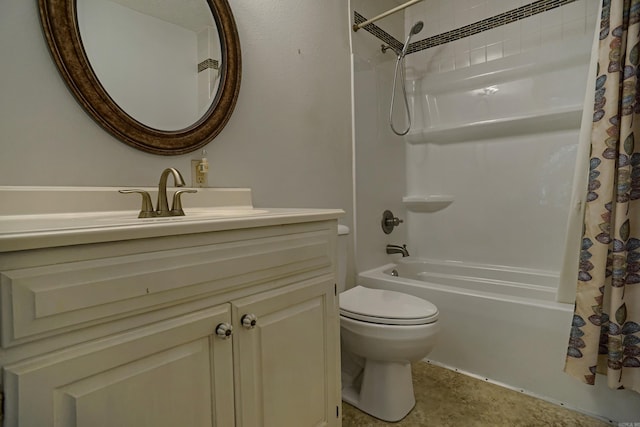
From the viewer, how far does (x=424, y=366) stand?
173 cm

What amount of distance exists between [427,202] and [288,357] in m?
1.87

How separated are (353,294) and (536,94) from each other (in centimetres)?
173

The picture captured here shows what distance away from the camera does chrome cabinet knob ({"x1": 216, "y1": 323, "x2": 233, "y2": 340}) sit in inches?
27.0

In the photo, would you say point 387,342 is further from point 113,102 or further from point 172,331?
point 113,102

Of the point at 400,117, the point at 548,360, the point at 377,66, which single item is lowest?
the point at 548,360

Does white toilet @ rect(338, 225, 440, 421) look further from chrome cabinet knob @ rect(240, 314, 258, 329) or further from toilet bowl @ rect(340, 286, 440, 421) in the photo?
chrome cabinet knob @ rect(240, 314, 258, 329)

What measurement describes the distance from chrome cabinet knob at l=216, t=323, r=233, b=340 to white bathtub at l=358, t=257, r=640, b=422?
129 cm

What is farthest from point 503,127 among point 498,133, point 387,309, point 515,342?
point 387,309

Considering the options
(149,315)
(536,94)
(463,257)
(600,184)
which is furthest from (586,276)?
(149,315)

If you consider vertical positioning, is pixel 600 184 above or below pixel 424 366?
above

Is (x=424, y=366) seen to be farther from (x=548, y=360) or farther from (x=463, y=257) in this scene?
(x=463, y=257)

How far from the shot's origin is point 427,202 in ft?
7.91

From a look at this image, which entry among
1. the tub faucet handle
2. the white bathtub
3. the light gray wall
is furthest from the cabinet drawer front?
the tub faucet handle

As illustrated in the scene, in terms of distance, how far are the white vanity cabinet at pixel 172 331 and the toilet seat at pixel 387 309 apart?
36cm
